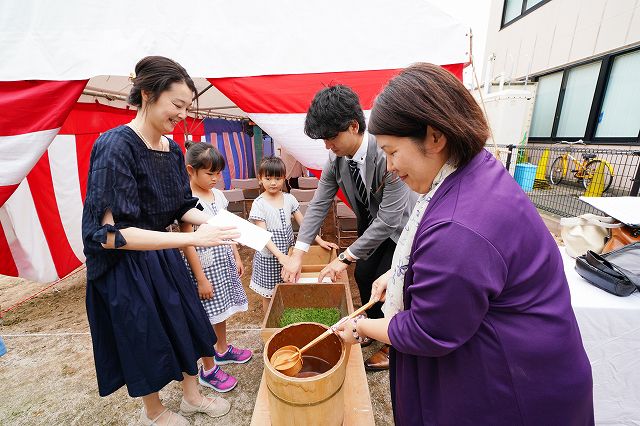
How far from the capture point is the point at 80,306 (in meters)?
3.20

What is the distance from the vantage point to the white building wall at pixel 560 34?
5789mm

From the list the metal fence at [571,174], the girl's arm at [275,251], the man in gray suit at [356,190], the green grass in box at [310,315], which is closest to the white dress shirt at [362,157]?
the man in gray suit at [356,190]

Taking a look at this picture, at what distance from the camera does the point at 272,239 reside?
101 inches

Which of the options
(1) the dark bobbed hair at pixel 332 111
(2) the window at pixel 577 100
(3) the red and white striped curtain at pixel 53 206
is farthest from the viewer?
(2) the window at pixel 577 100

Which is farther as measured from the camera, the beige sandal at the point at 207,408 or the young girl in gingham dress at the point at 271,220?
the young girl in gingham dress at the point at 271,220

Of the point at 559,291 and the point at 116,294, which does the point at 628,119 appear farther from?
the point at 116,294

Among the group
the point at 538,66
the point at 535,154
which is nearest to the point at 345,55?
the point at 535,154

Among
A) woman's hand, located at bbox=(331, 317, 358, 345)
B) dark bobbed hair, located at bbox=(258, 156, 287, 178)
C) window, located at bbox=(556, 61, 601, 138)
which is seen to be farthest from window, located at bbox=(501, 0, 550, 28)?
woman's hand, located at bbox=(331, 317, 358, 345)

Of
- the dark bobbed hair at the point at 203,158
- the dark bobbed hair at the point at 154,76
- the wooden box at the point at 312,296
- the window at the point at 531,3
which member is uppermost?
the window at the point at 531,3

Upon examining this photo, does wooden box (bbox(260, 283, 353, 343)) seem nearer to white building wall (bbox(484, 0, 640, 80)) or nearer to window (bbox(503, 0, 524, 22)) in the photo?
white building wall (bbox(484, 0, 640, 80))

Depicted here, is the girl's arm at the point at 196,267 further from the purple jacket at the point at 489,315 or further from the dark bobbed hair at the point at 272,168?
the purple jacket at the point at 489,315

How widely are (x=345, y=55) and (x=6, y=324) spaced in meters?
4.13

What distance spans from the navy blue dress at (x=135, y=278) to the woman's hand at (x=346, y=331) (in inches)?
35.4

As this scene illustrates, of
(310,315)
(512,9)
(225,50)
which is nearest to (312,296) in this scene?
Result: (310,315)
